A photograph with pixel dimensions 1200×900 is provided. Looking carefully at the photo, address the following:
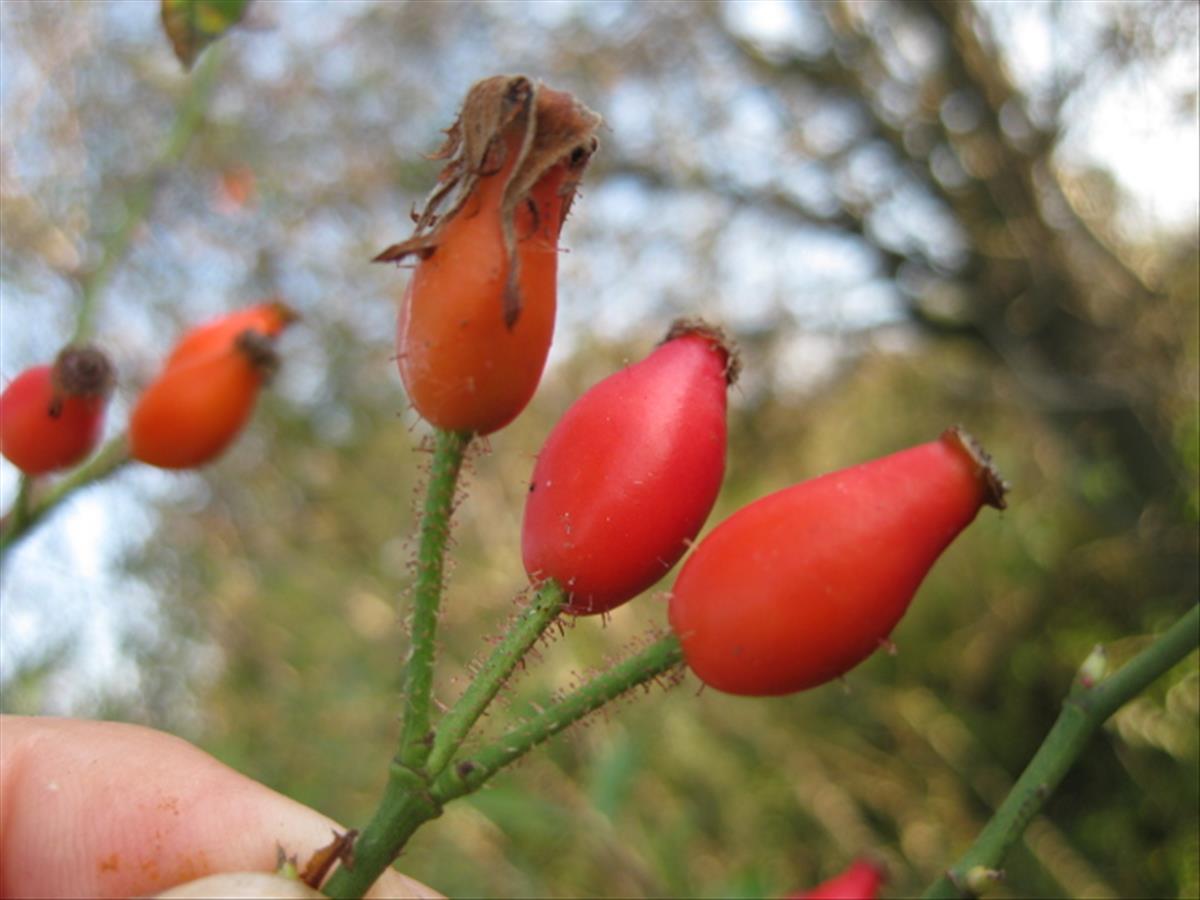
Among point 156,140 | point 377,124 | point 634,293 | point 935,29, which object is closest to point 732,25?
point 935,29

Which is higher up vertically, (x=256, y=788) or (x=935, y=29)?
(x=935, y=29)

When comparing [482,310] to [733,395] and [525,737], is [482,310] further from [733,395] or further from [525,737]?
[733,395]

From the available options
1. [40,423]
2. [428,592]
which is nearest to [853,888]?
[428,592]

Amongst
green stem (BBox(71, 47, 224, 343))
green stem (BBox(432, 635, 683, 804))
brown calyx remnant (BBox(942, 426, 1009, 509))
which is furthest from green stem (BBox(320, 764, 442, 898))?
green stem (BBox(71, 47, 224, 343))

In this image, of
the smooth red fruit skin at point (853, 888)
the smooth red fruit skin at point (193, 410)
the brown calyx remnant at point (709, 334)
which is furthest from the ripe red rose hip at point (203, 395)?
the smooth red fruit skin at point (853, 888)

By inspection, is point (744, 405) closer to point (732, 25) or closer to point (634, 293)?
point (634, 293)

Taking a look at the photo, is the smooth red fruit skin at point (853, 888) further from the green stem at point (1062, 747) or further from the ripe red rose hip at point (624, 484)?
the ripe red rose hip at point (624, 484)
